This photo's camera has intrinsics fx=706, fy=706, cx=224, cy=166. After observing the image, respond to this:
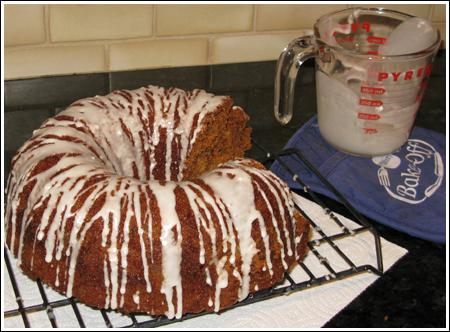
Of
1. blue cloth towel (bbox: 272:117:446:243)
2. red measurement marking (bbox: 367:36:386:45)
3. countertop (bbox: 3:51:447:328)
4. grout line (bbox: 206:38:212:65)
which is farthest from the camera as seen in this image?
grout line (bbox: 206:38:212:65)

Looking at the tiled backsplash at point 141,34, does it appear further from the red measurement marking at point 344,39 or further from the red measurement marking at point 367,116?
the red measurement marking at point 367,116

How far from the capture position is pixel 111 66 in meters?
1.67

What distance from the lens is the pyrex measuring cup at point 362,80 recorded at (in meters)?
1.30

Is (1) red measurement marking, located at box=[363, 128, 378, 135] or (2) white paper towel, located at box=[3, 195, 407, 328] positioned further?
(1) red measurement marking, located at box=[363, 128, 378, 135]

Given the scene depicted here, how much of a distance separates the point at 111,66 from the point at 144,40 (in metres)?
0.10

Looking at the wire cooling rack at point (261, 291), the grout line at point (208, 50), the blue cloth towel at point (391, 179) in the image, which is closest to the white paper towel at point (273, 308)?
the wire cooling rack at point (261, 291)

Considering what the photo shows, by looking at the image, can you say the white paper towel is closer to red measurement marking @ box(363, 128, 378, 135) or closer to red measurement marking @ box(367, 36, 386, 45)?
red measurement marking @ box(363, 128, 378, 135)

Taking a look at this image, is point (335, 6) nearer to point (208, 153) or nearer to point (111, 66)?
point (111, 66)

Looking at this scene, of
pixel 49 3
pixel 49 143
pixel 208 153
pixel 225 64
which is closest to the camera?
pixel 49 143

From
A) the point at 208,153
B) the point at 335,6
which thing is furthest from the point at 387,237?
the point at 335,6

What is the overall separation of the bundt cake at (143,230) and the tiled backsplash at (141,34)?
0.51m

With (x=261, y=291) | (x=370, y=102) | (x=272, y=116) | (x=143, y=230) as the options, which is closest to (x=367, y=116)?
(x=370, y=102)

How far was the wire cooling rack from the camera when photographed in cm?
100

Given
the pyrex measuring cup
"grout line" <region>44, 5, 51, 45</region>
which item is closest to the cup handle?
the pyrex measuring cup
